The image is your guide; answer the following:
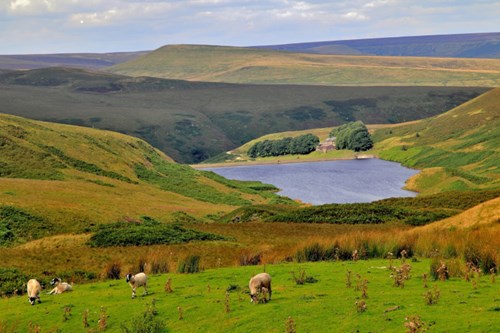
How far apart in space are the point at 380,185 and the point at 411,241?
458 ft

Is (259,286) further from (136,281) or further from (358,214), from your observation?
(358,214)

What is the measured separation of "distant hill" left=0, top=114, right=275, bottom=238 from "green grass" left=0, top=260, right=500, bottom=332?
34.0 m

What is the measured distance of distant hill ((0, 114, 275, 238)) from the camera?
70875 mm

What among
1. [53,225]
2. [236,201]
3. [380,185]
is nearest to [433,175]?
[380,185]

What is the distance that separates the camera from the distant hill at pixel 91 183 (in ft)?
233

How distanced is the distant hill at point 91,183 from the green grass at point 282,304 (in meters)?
34.0

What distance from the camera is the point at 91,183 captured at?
10200cm

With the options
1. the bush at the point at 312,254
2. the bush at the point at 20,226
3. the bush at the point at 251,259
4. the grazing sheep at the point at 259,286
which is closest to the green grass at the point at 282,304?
the grazing sheep at the point at 259,286

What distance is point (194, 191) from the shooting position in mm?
127688

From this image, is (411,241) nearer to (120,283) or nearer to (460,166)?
(120,283)

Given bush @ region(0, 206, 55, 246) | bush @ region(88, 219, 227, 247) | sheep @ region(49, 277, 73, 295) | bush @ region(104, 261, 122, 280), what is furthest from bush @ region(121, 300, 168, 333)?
bush @ region(0, 206, 55, 246)

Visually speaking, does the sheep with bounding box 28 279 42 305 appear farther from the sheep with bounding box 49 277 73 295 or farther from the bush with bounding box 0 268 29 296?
the bush with bounding box 0 268 29 296

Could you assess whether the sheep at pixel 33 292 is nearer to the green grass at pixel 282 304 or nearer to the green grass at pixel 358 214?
the green grass at pixel 282 304

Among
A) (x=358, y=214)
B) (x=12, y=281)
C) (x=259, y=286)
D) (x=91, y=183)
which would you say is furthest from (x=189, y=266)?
(x=91, y=183)
